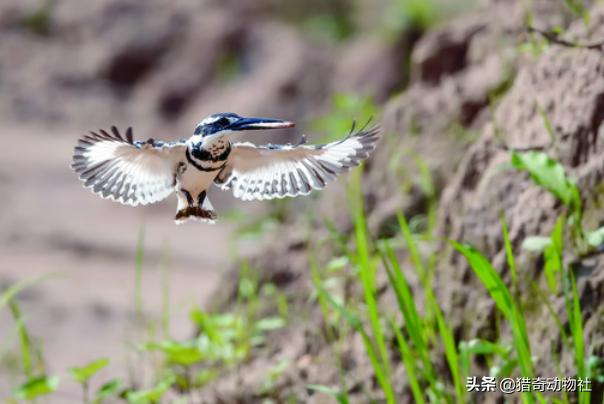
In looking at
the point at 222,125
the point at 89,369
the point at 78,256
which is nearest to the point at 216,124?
the point at 222,125

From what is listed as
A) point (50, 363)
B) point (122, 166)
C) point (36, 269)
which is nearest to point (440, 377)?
point (122, 166)

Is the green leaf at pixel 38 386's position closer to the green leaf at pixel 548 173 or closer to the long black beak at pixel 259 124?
the green leaf at pixel 548 173

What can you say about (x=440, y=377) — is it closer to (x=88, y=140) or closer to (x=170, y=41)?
(x=88, y=140)

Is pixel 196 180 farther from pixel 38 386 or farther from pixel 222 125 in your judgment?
pixel 38 386

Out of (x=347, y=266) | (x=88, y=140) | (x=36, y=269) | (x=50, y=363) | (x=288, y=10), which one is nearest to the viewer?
(x=88, y=140)

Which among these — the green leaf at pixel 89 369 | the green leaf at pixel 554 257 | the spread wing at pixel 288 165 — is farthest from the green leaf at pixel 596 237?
the green leaf at pixel 89 369

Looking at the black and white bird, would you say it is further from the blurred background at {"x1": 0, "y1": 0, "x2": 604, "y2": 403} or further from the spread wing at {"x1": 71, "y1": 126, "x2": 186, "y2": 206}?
the blurred background at {"x1": 0, "y1": 0, "x2": 604, "y2": 403}
